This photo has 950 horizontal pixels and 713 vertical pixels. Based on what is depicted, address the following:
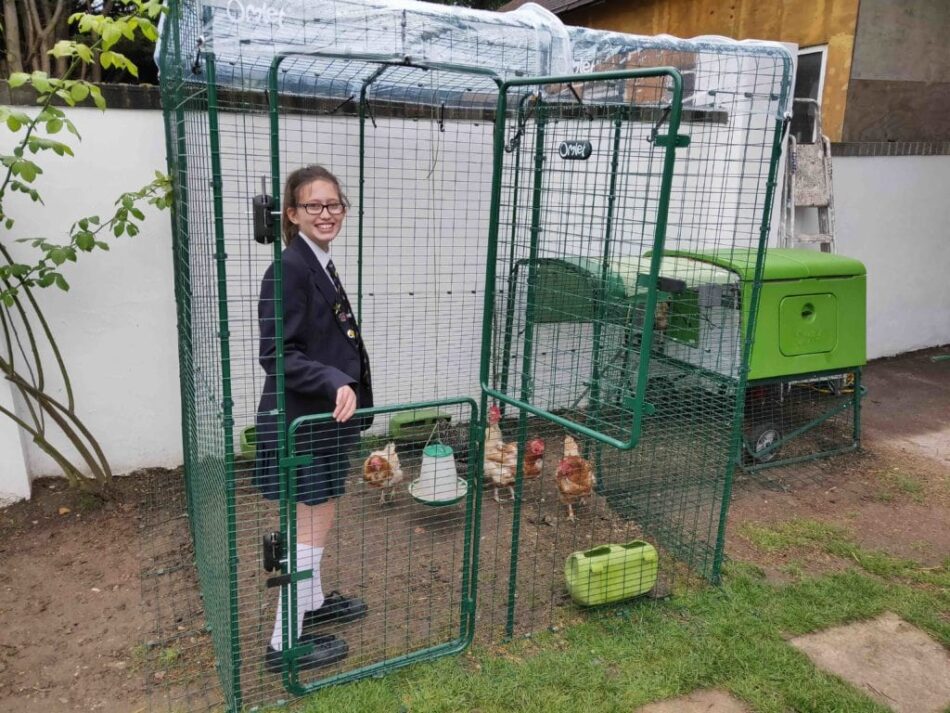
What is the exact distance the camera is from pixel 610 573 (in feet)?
9.85

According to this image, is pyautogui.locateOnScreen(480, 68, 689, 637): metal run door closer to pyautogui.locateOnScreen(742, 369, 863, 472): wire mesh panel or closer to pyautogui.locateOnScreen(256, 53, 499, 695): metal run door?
pyautogui.locateOnScreen(256, 53, 499, 695): metal run door

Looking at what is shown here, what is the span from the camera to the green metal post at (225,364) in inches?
74.5

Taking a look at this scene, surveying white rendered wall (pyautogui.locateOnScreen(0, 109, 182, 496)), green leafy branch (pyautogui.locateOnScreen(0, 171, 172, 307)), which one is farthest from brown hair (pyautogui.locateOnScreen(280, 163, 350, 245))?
white rendered wall (pyautogui.locateOnScreen(0, 109, 182, 496))

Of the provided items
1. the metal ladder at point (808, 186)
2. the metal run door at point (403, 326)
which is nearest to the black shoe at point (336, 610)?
the metal run door at point (403, 326)

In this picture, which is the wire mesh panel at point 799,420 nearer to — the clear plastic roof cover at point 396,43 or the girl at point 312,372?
the clear plastic roof cover at point 396,43

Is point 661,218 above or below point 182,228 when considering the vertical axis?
above

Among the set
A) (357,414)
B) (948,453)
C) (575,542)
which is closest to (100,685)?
(357,414)

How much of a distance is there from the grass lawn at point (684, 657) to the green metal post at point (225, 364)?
1.19 feet

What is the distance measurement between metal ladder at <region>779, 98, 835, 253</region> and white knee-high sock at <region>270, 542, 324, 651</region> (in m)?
4.84

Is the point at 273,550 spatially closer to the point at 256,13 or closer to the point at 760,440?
the point at 256,13

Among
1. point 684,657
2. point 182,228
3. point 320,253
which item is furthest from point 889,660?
point 182,228

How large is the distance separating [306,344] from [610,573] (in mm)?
1602

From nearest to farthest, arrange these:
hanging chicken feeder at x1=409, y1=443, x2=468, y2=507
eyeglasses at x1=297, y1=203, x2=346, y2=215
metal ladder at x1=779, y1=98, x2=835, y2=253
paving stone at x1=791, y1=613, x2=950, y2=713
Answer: eyeglasses at x1=297, y1=203, x2=346, y2=215, paving stone at x1=791, y1=613, x2=950, y2=713, hanging chicken feeder at x1=409, y1=443, x2=468, y2=507, metal ladder at x1=779, y1=98, x2=835, y2=253

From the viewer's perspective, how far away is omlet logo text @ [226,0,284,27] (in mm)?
3109
